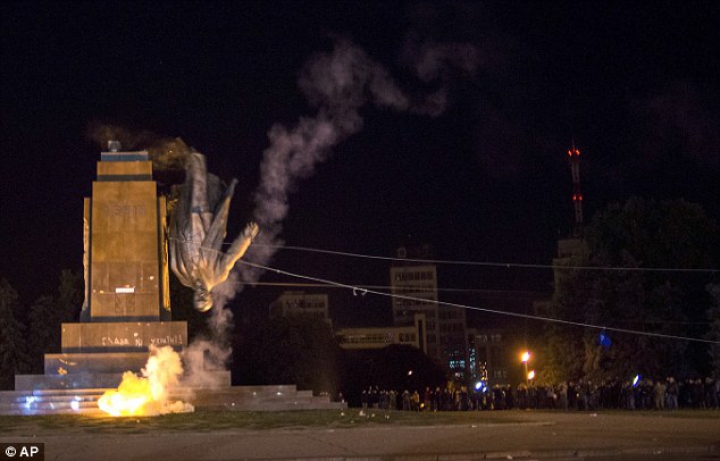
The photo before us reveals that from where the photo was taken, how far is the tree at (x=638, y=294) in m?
38.2

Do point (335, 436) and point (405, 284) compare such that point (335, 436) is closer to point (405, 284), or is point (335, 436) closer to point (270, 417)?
point (270, 417)

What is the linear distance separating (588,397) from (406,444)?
61.6 ft

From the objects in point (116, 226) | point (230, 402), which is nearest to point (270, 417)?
point (230, 402)

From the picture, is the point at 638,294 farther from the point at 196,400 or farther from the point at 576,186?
the point at 576,186

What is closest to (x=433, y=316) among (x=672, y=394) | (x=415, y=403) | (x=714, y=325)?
(x=415, y=403)

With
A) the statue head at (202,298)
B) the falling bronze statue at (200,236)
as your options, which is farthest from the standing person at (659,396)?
the statue head at (202,298)

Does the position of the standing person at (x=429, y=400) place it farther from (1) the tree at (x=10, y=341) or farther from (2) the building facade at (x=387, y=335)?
(2) the building facade at (x=387, y=335)

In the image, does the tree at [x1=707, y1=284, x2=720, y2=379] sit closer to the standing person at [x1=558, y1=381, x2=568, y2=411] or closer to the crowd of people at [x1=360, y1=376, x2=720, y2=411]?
the crowd of people at [x1=360, y1=376, x2=720, y2=411]

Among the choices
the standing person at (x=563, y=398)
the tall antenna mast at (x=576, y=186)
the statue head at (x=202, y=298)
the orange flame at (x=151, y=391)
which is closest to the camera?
the orange flame at (x=151, y=391)

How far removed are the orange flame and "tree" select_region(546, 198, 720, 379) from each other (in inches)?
814

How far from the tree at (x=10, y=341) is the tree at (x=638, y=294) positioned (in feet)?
93.6

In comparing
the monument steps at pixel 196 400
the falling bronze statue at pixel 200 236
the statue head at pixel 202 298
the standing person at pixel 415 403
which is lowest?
the standing person at pixel 415 403

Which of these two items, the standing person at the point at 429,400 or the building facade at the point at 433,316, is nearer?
the standing person at the point at 429,400

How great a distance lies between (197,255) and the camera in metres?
27.1
